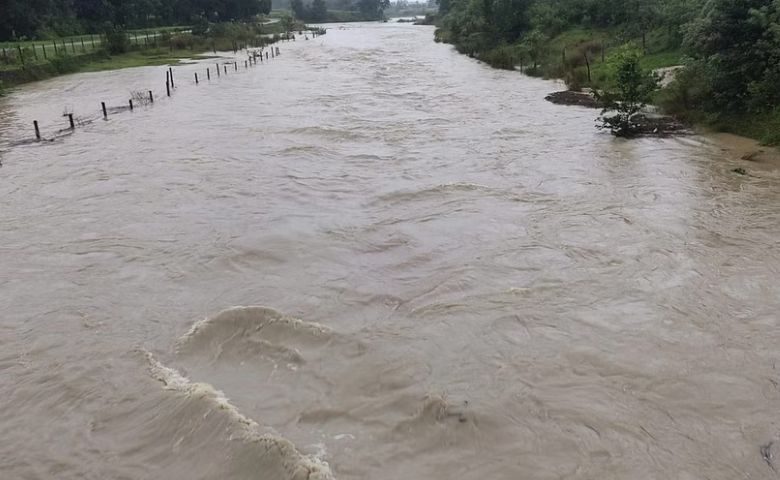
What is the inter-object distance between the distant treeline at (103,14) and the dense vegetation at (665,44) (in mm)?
32036

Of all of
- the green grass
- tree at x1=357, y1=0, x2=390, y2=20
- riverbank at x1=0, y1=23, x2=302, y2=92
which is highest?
tree at x1=357, y1=0, x2=390, y2=20

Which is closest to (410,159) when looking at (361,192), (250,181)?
(361,192)

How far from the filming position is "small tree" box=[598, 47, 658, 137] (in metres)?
17.2

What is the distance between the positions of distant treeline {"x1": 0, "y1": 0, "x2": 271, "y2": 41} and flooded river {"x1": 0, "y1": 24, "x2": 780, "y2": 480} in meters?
34.0

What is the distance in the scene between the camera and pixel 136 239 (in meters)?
10.8

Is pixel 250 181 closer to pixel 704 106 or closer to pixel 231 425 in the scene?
pixel 231 425

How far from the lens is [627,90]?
17422 millimetres

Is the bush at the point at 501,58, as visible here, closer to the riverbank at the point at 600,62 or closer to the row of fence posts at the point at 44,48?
the riverbank at the point at 600,62

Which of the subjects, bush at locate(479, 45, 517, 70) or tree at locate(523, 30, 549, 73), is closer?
tree at locate(523, 30, 549, 73)

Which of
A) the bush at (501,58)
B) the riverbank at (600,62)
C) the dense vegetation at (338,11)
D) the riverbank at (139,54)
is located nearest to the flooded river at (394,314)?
the riverbank at (600,62)

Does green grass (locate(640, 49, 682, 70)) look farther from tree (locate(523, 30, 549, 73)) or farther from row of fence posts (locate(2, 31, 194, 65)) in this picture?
row of fence posts (locate(2, 31, 194, 65))

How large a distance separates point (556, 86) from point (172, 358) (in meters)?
24.1

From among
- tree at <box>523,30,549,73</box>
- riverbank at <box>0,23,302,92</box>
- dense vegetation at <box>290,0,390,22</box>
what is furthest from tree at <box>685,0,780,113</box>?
dense vegetation at <box>290,0,390,22</box>

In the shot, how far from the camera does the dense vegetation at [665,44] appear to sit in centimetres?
1551
